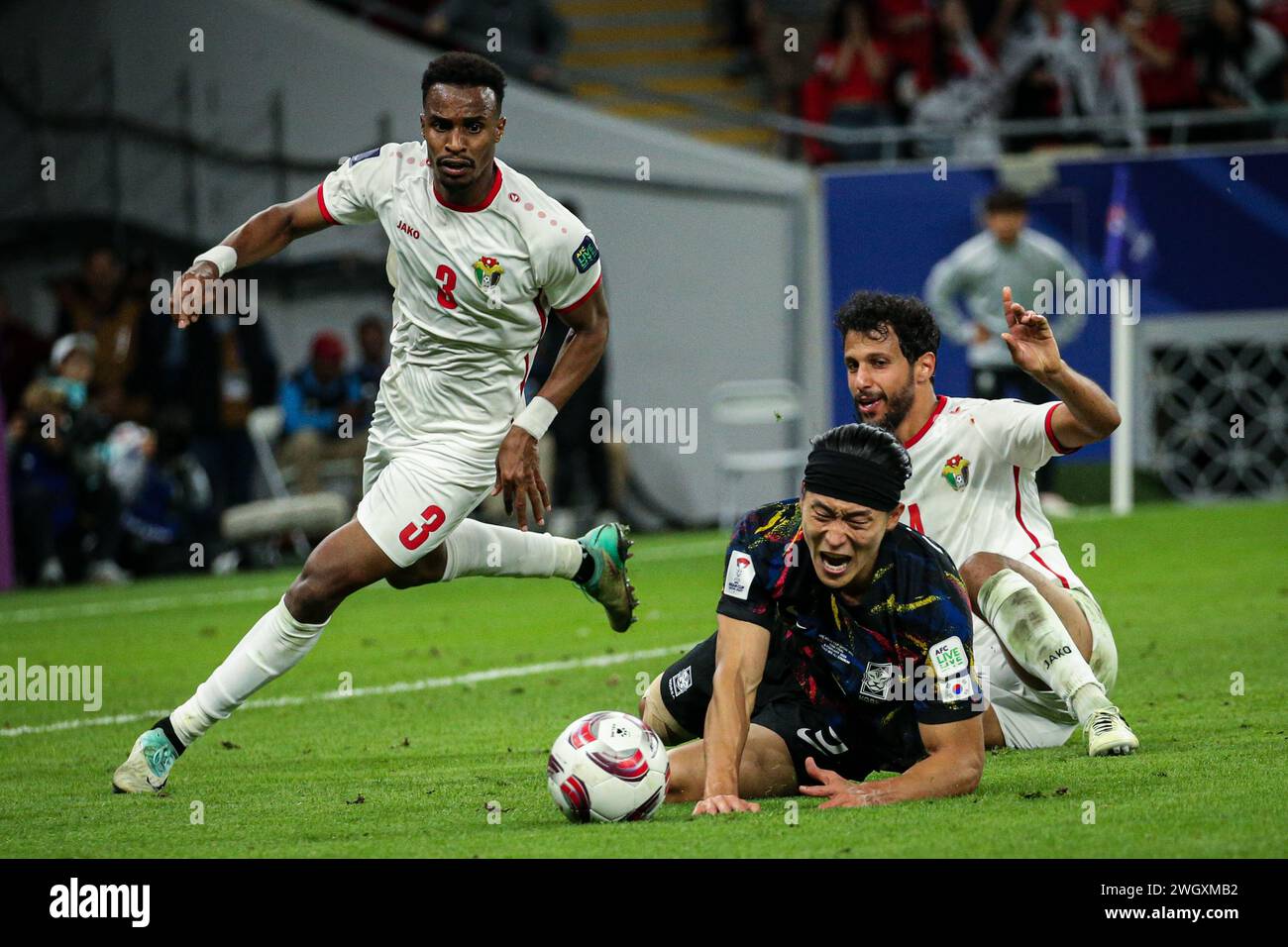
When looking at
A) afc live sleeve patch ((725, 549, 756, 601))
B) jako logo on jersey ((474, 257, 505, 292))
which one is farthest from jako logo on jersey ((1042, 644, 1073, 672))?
jako logo on jersey ((474, 257, 505, 292))

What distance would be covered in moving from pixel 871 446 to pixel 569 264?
75.2 inches

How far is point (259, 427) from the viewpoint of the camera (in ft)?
55.3

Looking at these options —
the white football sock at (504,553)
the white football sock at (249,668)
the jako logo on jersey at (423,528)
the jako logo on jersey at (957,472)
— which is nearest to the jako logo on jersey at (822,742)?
the jako logo on jersey at (957,472)

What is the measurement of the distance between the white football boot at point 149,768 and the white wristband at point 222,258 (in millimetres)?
1604

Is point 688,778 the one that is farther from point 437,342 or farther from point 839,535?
point 437,342

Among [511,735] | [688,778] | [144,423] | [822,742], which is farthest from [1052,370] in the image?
[144,423]

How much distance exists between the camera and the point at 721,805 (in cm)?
536

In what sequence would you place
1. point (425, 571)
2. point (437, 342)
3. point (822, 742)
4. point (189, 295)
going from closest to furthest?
point (822, 742), point (189, 295), point (437, 342), point (425, 571)

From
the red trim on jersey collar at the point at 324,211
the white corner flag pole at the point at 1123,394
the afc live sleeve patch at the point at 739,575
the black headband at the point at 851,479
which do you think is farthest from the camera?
the white corner flag pole at the point at 1123,394

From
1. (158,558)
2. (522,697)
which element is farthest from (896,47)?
(522,697)

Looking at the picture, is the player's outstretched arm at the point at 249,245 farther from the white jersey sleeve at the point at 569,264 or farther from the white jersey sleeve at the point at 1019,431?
the white jersey sleeve at the point at 1019,431

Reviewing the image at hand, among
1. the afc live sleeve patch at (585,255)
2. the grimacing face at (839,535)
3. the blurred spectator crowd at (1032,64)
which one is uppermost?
the blurred spectator crowd at (1032,64)

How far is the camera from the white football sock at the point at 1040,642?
6285mm
